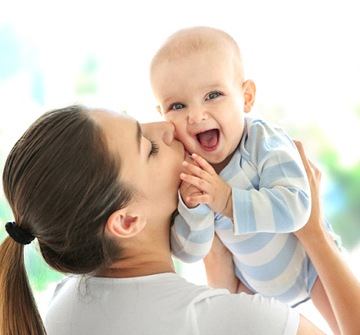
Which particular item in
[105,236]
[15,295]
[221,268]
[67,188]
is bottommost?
[221,268]

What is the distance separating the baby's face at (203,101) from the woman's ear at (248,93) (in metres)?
0.05

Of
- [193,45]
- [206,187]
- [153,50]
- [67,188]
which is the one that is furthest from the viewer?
[153,50]

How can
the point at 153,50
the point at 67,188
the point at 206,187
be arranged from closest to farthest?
1. the point at 67,188
2. the point at 206,187
3. the point at 153,50

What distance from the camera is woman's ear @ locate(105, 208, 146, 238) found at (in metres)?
1.30

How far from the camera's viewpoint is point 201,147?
58.5 inches

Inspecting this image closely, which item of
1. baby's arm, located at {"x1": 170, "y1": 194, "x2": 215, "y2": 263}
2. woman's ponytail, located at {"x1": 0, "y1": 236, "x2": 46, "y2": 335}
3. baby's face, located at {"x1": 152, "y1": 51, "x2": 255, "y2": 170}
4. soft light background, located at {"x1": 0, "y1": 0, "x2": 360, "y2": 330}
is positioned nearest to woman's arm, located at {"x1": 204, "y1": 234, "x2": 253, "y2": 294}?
baby's arm, located at {"x1": 170, "y1": 194, "x2": 215, "y2": 263}

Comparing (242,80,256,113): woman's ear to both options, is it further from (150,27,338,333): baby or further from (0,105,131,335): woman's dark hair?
(0,105,131,335): woman's dark hair

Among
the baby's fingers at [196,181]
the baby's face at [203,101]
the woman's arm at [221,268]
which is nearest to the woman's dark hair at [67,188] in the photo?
the baby's fingers at [196,181]

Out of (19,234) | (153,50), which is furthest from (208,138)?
(153,50)

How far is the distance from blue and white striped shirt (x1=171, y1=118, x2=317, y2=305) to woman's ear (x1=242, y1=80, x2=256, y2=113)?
4 cm

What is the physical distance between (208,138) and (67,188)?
381 millimetres

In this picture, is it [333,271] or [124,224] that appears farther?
[333,271]

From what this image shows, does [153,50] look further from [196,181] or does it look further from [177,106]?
[196,181]

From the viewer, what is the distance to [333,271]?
1.49 m
